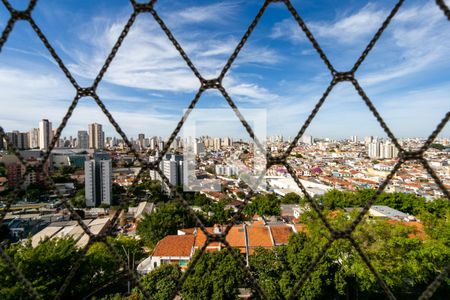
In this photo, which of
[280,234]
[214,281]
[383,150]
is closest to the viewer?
[214,281]

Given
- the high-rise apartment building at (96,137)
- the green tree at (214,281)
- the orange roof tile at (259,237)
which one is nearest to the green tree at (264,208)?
the orange roof tile at (259,237)

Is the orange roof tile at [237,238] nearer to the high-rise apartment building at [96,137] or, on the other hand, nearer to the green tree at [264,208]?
the green tree at [264,208]

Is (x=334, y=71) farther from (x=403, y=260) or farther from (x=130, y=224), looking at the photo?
(x=130, y=224)

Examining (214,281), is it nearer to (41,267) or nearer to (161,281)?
(161,281)

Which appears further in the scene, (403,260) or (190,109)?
(403,260)

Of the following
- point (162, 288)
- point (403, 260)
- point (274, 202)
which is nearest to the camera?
point (403, 260)

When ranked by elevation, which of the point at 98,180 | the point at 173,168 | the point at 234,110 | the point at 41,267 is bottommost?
the point at 98,180

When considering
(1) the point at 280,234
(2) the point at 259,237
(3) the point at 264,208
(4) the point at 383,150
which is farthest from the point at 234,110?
(4) the point at 383,150

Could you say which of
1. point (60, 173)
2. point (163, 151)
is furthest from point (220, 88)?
point (60, 173)

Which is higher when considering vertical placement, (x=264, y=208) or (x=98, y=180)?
(x=98, y=180)
